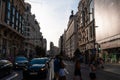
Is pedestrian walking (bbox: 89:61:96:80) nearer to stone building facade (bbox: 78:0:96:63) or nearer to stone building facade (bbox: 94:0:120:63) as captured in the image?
stone building facade (bbox: 94:0:120:63)

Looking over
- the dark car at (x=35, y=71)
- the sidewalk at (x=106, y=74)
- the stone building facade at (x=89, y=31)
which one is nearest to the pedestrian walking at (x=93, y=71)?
the dark car at (x=35, y=71)

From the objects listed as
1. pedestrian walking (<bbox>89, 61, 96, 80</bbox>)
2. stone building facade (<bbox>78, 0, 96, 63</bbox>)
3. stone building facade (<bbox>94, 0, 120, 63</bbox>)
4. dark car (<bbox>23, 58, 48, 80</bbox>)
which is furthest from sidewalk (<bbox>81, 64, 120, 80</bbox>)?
stone building facade (<bbox>78, 0, 96, 63</bbox>)

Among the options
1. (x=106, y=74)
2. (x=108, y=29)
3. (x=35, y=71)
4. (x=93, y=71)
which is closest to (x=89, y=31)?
(x=108, y=29)

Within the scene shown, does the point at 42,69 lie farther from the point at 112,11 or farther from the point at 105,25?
the point at 105,25

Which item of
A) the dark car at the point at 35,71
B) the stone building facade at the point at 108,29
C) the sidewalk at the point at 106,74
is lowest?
the sidewalk at the point at 106,74

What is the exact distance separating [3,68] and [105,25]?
85.8 feet

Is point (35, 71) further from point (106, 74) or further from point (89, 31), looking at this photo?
point (89, 31)

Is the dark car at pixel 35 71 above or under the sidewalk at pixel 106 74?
above

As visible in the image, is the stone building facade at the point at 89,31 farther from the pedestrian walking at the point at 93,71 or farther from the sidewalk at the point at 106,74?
the pedestrian walking at the point at 93,71

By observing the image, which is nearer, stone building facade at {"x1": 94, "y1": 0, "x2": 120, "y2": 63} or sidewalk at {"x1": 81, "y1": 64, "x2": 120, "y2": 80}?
sidewalk at {"x1": 81, "y1": 64, "x2": 120, "y2": 80}

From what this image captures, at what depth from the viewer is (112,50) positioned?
128ft

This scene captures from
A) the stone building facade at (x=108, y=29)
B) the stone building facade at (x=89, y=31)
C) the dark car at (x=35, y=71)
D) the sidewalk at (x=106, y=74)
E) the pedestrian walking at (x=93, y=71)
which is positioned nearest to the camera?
the pedestrian walking at (x=93, y=71)

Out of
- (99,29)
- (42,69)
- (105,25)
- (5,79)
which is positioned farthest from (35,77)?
(99,29)

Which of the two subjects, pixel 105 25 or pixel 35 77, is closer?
pixel 35 77
